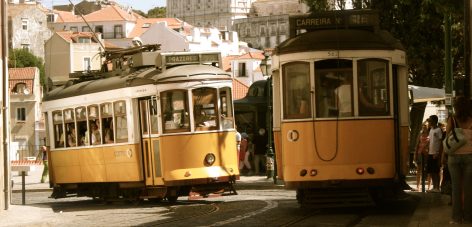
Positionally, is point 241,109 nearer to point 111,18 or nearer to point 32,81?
point 32,81

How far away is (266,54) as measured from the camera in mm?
32781

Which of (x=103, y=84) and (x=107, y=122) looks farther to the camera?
(x=103, y=84)

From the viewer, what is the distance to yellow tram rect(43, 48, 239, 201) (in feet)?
78.4

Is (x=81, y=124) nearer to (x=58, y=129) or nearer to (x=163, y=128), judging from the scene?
(x=58, y=129)

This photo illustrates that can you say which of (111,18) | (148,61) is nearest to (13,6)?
(111,18)

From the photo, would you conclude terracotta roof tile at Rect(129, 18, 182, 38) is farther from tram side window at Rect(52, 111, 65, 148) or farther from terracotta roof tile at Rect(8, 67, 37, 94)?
tram side window at Rect(52, 111, 65, 148)

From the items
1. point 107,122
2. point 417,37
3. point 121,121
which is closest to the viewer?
point 121,121

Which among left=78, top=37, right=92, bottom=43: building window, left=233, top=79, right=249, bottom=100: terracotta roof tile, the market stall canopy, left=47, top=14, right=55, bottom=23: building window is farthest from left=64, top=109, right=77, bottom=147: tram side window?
left=47, top=14, right=55, bottom=23: building window

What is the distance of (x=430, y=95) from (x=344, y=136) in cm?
1471

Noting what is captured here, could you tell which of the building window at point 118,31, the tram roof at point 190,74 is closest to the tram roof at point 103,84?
the tram roof at point 190,74

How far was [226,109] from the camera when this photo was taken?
24.3 metres

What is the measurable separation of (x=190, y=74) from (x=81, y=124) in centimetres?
391

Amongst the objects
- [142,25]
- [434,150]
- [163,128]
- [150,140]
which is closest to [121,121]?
[150,140]

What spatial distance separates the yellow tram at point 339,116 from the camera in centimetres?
1870
